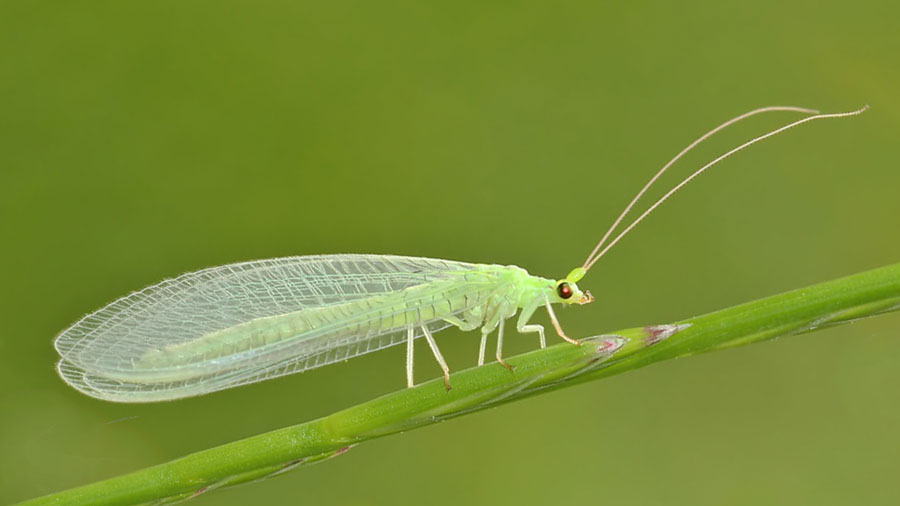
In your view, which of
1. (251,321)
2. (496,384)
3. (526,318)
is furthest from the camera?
(526,318)

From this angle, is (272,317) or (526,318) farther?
(526,318)

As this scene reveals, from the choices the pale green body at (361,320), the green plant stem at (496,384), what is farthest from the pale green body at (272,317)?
the green plant stem at (496,384)

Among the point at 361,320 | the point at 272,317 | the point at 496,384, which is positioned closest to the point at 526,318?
the point at 361,320

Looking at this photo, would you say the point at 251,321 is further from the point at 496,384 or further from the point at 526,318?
the point at 496,384

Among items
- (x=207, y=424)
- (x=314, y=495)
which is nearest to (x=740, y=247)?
(x=314, y=495)

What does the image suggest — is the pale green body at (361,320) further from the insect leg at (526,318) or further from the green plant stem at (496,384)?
the green plant stem at (496,384)
